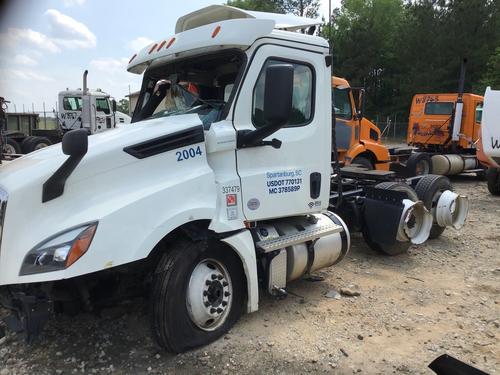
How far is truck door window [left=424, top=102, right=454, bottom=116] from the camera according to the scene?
1557cm

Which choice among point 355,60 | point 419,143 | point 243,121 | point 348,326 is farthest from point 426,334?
point 355,60

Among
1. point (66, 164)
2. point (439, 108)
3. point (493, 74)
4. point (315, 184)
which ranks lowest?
point (315, 184)

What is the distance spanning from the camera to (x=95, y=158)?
3.27 meters

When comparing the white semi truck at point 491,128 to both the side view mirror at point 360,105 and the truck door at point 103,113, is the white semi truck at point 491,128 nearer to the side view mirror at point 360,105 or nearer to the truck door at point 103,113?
the side view mirror at point 360,105

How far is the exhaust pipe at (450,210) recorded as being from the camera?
267 inches

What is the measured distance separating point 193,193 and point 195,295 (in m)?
0.78

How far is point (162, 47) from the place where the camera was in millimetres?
4363

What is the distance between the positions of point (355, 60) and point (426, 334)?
43.2 m

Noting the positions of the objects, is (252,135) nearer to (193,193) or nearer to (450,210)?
(193,193)

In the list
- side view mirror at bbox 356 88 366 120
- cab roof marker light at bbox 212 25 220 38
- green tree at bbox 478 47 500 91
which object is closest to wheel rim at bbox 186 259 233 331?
cab roof marker light at bbox 212 25 220 38

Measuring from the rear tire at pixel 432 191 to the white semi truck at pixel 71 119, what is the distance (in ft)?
44.3

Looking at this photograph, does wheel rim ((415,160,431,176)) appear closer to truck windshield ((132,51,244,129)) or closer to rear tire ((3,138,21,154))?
truck windshield ((132,51,244,129))

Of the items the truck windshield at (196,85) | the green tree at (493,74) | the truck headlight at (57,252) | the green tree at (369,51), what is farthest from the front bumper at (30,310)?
the green tree at (369,51)

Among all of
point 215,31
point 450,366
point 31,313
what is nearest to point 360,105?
point 215,31
